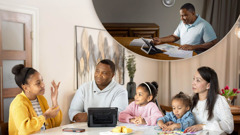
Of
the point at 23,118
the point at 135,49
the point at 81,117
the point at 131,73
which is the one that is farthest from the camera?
the point at 131,73

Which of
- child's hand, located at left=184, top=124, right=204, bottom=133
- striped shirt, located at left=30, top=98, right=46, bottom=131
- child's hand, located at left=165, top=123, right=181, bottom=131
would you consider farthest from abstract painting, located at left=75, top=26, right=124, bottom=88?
child's hand, located at left=184, top=124, right=204, bottom=133

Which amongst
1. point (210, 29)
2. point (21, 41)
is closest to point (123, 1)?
point (210, 29)

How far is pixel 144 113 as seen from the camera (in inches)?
98.5

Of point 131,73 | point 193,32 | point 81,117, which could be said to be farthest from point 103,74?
point 193,32

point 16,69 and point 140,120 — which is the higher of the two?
point 16,69

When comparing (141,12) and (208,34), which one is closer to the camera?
(208,34)

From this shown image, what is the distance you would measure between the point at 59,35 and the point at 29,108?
88 cm

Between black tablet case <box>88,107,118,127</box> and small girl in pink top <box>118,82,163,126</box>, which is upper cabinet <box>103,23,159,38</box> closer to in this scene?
small girl in pink top <box>118,82,163,126</box>

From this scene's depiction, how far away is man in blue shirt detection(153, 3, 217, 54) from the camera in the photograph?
2.94m

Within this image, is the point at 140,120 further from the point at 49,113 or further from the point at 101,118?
the point at 49,113

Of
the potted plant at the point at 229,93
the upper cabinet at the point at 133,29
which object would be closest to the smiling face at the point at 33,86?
the upper cabinet at the point at 133,29

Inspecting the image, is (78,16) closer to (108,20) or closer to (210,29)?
(108,20)

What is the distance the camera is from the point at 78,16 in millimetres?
3068

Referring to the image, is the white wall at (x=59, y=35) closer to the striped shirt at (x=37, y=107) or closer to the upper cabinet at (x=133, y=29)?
the upper cabinet at (x=133, y=29)
